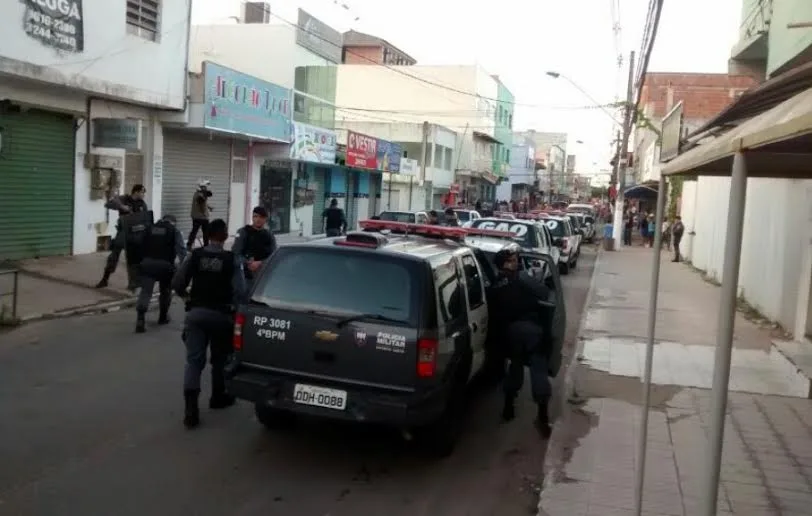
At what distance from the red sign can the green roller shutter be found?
1533 centimetres

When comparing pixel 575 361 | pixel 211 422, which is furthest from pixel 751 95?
pixel 575 361

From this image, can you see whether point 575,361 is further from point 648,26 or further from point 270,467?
point 648,26

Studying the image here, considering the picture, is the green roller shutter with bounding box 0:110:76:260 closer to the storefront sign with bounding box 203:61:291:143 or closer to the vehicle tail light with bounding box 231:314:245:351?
the storefront sign with bounding box 203:61:291:143

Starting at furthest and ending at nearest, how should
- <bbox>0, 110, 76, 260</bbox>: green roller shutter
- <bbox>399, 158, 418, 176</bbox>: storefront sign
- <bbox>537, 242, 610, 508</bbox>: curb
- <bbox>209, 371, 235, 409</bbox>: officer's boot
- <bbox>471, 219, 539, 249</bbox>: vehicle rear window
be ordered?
<bbox>399, 158, 418, 176</bbox>: storefront sign, <bbox>471, 219, 539, 249</bbox>: vehicle rear window, <bbox>0, 110, 76, 260</bbox>: green roller shutter, <bbox>209, 371, 235, 409</bbox>: officer's boot, <bbox>537, 242, 610, 508</bbox>: curb

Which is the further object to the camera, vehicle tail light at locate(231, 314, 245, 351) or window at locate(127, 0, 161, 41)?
window at locate(127, 0, 161, 41)

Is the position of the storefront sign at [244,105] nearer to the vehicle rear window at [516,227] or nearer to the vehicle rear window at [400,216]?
the vehicle rear window at [400,216]

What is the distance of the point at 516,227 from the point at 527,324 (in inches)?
439

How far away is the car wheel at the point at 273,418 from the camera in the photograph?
6.46 m

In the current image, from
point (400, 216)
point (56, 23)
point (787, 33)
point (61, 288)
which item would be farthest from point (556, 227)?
point (61, 288)

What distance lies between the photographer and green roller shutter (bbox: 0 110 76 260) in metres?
15.0

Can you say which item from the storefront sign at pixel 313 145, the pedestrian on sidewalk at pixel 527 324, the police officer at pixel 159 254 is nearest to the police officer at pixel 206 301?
the pedestrian on sidewalk at pixel 527 324

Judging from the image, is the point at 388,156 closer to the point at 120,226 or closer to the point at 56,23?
the point at 56,23

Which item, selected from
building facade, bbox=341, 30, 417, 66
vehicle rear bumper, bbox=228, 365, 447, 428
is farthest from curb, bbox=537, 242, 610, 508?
building facade, bbox=341, 30, 417, 66

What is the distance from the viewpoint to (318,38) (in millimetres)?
34062
